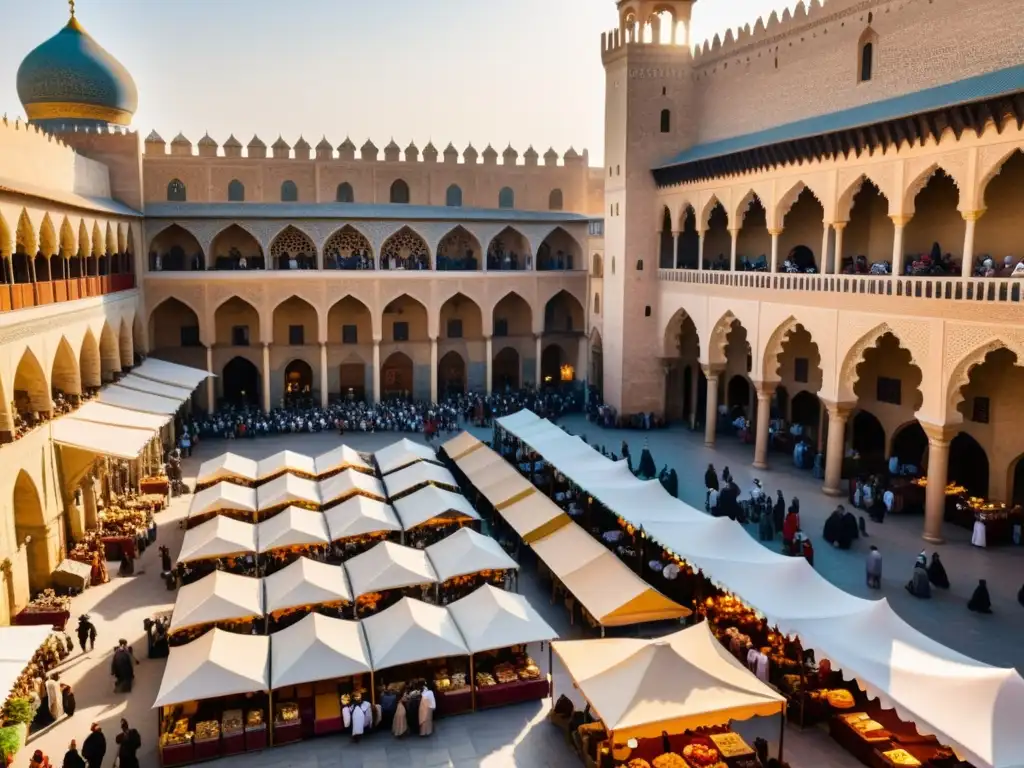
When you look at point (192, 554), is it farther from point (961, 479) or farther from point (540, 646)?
point (961, 479)

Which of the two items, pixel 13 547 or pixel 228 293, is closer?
pixel 13 547

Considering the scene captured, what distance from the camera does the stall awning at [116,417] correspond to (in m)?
18.8

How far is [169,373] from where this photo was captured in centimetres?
2672

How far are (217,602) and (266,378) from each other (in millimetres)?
19315

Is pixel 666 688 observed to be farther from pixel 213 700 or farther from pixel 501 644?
pixel 213 700

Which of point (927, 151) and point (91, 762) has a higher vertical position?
point (927, 151)

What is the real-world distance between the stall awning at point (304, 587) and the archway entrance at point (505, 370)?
22283mm

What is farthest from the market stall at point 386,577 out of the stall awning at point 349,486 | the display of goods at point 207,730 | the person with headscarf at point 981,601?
the person with headscarf at point 981,601

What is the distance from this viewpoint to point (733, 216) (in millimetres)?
24703

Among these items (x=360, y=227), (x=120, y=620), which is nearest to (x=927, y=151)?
(x=120, y=620)

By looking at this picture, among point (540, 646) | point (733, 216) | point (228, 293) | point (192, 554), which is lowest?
point (540, 646)

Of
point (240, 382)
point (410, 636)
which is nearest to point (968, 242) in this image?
point (410, 636)

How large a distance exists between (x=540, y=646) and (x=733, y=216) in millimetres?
15067

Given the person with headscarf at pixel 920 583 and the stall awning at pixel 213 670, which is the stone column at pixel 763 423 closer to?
the person with headscarf at pixel 920 583
